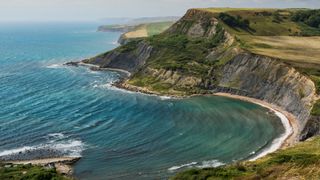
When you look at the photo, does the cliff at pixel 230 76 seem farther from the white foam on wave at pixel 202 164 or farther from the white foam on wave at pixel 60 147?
the white foam on wave at pixel 60 147

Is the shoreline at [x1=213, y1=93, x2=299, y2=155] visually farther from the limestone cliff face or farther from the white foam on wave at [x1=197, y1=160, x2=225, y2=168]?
the white foam on wave at [x1=197, y1=160, x2=225, y2=168]

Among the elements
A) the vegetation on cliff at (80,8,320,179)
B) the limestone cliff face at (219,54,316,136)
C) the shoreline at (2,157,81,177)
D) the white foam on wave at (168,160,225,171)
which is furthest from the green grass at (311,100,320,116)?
the shoreline at (2,157,81,177)

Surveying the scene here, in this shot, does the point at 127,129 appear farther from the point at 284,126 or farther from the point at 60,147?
the point at 284,126

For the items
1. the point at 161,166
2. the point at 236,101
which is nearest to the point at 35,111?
the point at 161,166

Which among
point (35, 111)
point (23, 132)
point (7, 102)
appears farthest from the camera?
point (7, 102)

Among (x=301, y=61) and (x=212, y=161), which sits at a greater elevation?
(x=301, y=61)

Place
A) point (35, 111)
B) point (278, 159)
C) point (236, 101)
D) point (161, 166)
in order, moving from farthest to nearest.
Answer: point (236, 101) < point (35, 111) < point (161, 166) < point (278, 159)

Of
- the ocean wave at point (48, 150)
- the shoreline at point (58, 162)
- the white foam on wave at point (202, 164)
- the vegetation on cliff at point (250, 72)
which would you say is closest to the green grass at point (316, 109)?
the vegetation on cliff at point (250, 72)

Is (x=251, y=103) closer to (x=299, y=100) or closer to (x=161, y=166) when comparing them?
(x=299, y=100)

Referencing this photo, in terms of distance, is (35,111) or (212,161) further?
(35,111)
